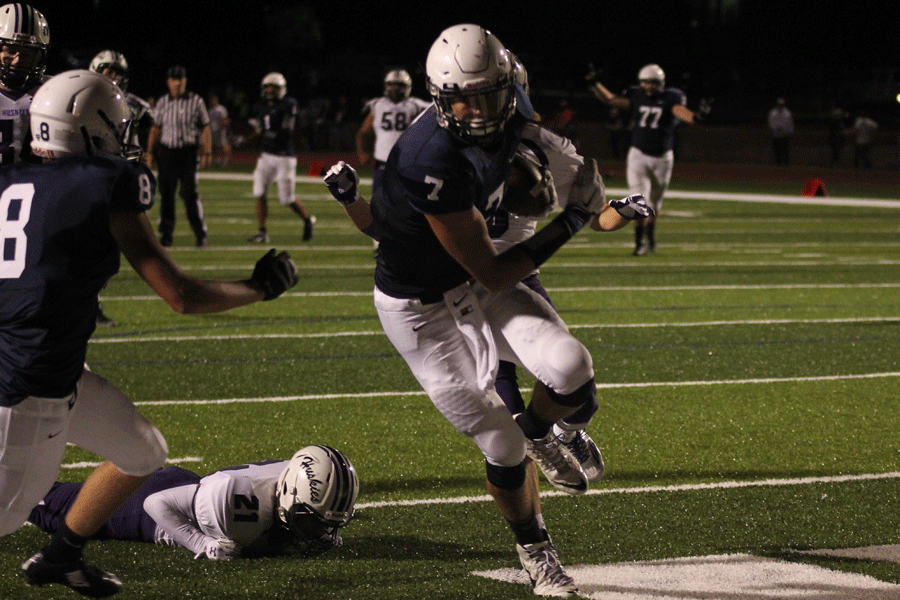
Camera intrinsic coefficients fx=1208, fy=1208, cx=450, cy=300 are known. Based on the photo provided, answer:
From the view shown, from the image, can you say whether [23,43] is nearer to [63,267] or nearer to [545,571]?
[63,267]

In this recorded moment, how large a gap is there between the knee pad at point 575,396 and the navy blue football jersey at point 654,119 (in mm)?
8583

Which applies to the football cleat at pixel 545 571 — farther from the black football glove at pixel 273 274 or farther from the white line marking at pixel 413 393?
the white line marking at pixel 413 393

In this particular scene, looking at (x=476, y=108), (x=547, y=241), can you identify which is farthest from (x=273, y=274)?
(x=547, y=241)

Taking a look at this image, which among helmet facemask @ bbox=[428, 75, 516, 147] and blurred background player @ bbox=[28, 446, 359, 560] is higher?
helmet facemask @ bbox=[428, 75, 516, 147]

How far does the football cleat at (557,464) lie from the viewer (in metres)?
4.24

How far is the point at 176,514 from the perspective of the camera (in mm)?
4035

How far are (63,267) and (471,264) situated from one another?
1.13 meters

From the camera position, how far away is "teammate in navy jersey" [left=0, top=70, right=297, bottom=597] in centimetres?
302

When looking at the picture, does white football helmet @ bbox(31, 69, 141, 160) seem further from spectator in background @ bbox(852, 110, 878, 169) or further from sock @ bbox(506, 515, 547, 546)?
spectator in background @ bbox(852, 110, 878, 169)

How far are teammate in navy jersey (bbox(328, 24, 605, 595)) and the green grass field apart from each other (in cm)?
39

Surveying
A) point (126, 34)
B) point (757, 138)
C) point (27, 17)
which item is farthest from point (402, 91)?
point (126, 34)

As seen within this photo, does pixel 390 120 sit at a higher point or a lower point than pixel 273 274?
lower

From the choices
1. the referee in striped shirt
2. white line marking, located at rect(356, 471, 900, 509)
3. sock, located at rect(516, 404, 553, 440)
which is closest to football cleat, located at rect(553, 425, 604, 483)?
white line marking, located at rect(356, 471, 900, 509)

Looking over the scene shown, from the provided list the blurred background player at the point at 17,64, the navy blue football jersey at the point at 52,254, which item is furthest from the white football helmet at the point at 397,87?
the navy blue football jersey at the point at 52,254
